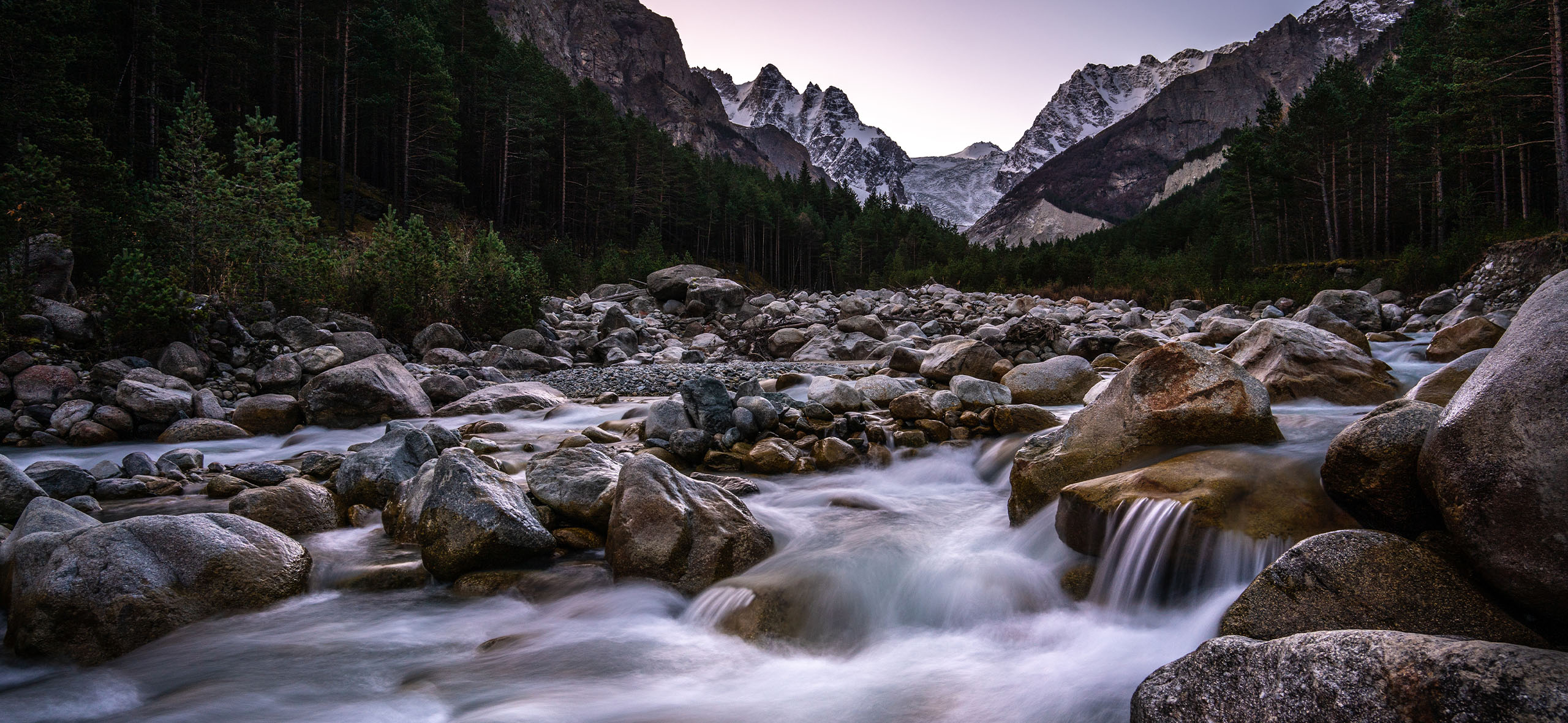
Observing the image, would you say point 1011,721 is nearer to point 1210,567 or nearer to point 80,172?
point 1210,567

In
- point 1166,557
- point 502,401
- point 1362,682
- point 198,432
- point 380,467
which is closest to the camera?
point 1362,682

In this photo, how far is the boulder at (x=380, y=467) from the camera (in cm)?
545

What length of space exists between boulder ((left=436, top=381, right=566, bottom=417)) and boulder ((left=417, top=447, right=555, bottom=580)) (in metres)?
5.69

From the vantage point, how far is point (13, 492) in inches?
183

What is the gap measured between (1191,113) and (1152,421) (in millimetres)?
198737

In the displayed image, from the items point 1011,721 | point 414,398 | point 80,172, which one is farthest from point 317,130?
point 1011,721

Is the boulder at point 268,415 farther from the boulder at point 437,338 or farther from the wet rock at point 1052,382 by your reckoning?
the wet rock at point 1052,382

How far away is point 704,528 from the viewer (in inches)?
177

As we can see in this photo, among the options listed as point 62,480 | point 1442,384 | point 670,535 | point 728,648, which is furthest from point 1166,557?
point 62,480

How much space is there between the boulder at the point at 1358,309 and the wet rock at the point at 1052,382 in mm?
13693

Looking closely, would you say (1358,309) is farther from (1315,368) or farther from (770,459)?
(770,459)

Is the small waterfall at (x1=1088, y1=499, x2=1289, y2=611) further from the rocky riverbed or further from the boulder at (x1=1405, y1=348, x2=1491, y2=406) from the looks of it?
the boulder at (x1=1405, y1=348, x2=1491, y2=406)

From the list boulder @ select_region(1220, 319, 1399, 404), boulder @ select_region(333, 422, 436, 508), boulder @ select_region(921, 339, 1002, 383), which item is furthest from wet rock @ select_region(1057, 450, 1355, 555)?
boulder @ select_region(921, 339, 1002, 383)

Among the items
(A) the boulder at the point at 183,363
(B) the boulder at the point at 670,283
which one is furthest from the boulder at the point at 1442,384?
(B) the boulder at the point at 670,283
